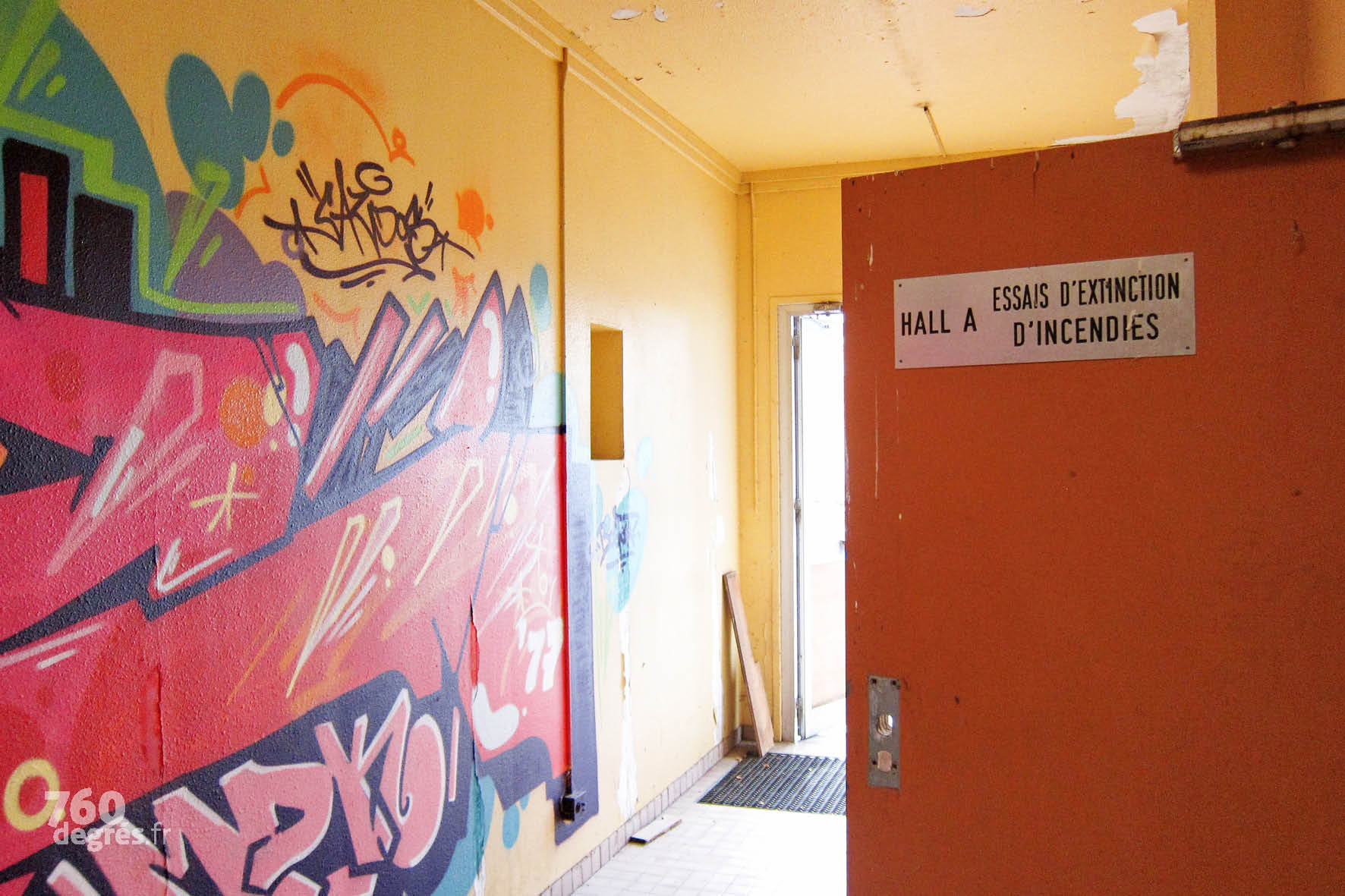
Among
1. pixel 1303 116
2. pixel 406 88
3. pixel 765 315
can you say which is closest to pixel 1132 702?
pixel 1303 116

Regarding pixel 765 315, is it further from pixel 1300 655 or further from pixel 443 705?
pixel 1300 655

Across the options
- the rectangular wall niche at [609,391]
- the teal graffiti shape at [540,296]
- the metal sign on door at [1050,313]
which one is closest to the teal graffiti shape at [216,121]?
the teal graffiti shape at [540,296]

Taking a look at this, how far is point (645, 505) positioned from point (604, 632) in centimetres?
65

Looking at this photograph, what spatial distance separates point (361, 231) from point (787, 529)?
3.42 meters

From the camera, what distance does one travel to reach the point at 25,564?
165cm

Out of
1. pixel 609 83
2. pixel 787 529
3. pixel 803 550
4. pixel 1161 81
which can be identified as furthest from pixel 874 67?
pixel 803 550

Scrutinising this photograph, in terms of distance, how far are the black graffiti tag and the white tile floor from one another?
227 centimetres

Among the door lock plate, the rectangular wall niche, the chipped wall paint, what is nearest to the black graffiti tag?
the rectangular wall niche

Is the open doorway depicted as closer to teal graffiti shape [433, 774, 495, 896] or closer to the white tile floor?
the white tile floor

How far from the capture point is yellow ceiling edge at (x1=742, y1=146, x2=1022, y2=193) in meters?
5.25

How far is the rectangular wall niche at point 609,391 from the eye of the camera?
4.00m

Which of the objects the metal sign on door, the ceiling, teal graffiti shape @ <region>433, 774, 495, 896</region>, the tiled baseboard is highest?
the ceiling

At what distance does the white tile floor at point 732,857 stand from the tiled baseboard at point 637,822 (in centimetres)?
3

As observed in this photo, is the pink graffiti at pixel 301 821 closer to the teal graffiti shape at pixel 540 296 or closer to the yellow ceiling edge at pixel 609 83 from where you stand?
the teal graffiti shape at pixel 540 296
